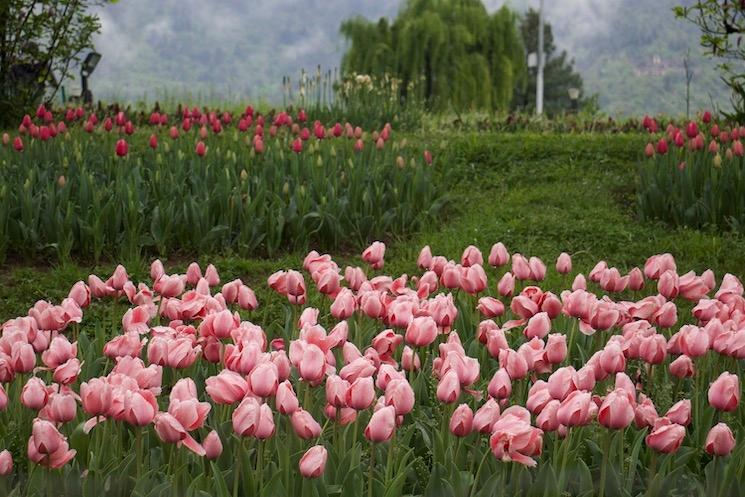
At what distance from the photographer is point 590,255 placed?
23.4 feet

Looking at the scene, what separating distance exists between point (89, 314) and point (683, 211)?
14.6 ft

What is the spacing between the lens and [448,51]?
29.5m

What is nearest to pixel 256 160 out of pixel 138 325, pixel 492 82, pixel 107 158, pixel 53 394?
pixel 107 158

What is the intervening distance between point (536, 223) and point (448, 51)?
22418 millimetres

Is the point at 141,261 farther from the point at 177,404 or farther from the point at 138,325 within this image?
the point at 177,404

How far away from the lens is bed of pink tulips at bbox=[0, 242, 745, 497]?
93.7 inches

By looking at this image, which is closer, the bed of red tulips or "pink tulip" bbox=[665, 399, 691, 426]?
"pink tulip" bbox=[665, 399, 691, 426]

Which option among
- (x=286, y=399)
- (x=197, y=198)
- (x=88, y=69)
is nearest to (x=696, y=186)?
(x=197, y=198)

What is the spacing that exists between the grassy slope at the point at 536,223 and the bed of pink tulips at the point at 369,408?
1.50 meters

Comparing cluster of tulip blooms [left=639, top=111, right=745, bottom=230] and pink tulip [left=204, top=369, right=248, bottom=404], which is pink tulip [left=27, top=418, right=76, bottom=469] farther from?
cluster of tulip blooms [left=639, top=111, right=745, bottom=230]

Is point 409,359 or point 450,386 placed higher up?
point 450,386

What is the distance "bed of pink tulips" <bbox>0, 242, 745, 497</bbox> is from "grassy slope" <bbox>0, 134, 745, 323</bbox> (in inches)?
58.9

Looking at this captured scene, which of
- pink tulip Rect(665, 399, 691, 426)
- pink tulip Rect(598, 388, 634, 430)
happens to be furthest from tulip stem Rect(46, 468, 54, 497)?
pink tulip Rect(665, 399, 691, 426)

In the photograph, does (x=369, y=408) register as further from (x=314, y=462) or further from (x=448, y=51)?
(x=448, y=51)
